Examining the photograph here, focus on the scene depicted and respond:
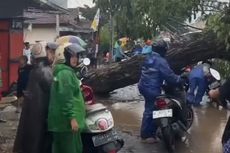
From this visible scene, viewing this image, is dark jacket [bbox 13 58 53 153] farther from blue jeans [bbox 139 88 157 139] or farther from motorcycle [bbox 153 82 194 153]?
blue jeans [bbox 139 88 157 139]

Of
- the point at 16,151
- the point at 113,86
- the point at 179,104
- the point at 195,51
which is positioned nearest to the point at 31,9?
the point at 113,86

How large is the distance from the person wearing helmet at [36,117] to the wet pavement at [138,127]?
1.79m

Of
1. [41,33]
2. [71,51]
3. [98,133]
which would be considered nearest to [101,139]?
[98,133]

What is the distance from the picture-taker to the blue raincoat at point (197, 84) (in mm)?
12055

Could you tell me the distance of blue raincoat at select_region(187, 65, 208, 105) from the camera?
12055mm

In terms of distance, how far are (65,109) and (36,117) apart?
0.57 metres

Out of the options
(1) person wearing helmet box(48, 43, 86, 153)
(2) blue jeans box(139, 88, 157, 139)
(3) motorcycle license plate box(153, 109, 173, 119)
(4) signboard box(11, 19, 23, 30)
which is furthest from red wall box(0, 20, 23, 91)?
(1) person wearing helmet box(48, 43, 86, 153)

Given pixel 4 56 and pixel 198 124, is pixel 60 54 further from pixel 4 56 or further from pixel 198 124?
pixel 4 56

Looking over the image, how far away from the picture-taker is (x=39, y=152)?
19.1 feet

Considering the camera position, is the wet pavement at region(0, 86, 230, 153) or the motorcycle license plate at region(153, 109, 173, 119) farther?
the wet pavement at region(0, 86, 230, 153)

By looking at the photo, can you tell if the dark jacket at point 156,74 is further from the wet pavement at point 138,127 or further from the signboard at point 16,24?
the signboard at point 16,24

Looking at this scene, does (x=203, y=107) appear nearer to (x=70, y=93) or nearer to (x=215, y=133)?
(x=215, y=133)

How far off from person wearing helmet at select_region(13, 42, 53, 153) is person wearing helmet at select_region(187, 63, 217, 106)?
651cm

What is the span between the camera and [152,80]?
830 centimetres
